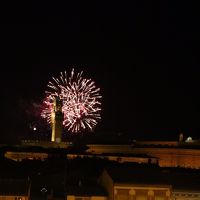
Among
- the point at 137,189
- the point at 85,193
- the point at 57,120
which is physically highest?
the point at 57,120

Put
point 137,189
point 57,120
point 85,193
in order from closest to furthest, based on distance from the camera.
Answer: point 137,189 → point 85,193 → point 57,120

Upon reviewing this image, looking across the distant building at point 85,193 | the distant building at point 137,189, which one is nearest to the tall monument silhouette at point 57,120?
the distant building at point 85,193

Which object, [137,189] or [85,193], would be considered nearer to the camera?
[137,189]

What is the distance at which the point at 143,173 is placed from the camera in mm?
31594

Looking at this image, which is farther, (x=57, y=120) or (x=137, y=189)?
(x=57, y=120)

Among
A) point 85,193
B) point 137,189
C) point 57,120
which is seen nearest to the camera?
point 137,189

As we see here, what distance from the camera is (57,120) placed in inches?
2596

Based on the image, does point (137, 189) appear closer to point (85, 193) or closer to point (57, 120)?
point (85, 193)

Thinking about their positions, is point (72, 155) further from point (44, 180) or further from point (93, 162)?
point (44, 180)

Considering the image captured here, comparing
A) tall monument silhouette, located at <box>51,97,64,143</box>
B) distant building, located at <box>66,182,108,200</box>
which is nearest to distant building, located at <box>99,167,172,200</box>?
distant building, located at <box>66,182,108,200</box>

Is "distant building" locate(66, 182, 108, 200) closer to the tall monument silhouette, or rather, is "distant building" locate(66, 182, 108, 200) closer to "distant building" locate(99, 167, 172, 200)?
"distant building" locate(99, 167, 172, 200)

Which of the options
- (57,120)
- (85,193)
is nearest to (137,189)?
(85,193)

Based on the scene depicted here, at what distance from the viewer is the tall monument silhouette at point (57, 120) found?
213 feet

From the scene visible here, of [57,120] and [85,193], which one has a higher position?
[57,120]
